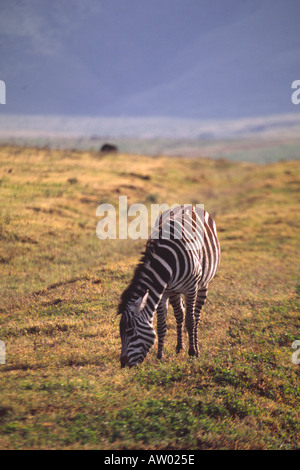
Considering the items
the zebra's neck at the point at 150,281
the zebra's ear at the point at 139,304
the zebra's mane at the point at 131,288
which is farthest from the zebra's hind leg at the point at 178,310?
the zebra's ear at the point at 139,304

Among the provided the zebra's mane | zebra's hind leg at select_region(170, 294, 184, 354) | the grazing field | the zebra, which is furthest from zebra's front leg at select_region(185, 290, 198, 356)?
the zebra's mane

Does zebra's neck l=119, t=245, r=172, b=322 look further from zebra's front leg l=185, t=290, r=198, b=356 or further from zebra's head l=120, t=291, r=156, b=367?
zebra's front leg l=185, t=290, r=198, b=356

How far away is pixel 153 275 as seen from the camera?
7340mm

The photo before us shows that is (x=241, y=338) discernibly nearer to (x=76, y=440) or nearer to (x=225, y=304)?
(x=225, y=304)

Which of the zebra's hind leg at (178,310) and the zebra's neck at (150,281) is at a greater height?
the zebra's neck at (150,281)

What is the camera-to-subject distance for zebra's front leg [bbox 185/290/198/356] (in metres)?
8.42

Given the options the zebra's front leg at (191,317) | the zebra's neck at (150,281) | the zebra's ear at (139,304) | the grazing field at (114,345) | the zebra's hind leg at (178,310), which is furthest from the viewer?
the zebra's hind leg at (178,310)

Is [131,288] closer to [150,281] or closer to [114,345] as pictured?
[150,281]

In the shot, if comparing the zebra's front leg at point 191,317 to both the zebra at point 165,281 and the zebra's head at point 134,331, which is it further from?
the zebra's head at point 134,331

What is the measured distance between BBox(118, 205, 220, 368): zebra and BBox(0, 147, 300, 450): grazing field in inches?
32.8

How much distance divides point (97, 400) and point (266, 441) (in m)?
2.86

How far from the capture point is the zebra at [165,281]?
23.1ft
